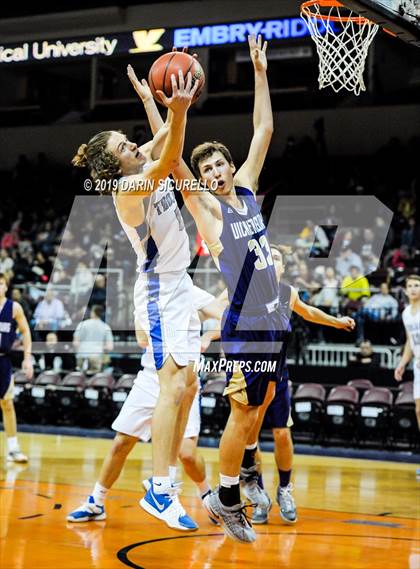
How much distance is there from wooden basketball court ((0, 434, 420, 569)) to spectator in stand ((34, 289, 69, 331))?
4.20m

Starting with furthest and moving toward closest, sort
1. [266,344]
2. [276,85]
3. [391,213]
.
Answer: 1. [276,85]
2. [391,213]
3. [266,344]

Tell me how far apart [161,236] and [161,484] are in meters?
1.48

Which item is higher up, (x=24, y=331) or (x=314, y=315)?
(x=314, y=315)

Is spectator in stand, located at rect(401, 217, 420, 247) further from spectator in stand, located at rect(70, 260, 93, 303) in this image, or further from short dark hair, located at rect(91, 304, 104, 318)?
spectator in stand, located at rect(70, 260, 93, 303)

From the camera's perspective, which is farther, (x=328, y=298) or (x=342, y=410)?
(x=328, y=298)

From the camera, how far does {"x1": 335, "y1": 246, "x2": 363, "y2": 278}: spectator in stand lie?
14542 mm

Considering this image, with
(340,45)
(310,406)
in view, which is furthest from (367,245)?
(340,45)

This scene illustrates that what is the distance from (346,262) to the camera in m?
14.7

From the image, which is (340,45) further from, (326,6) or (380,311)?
(380,311)

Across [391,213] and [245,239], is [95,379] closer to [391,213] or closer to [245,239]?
[391,213]

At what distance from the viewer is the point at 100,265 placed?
1684cm

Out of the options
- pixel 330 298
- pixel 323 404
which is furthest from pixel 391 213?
pixel 323 404

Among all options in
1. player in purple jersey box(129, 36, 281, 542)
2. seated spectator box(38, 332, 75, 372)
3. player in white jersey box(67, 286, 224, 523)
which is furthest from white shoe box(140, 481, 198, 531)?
seated spectator box(38, 332, 75, 372)

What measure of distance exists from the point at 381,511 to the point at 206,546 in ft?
7.24
